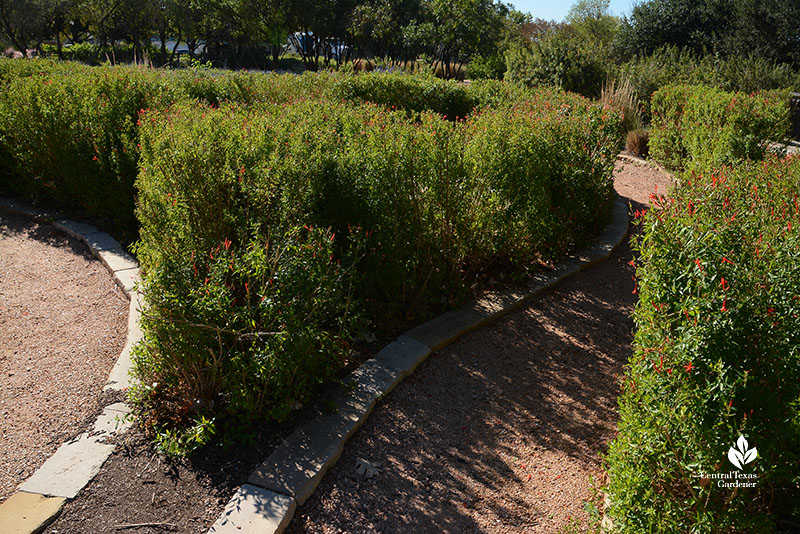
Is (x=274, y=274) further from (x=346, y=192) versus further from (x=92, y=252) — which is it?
(x=92, y=252)

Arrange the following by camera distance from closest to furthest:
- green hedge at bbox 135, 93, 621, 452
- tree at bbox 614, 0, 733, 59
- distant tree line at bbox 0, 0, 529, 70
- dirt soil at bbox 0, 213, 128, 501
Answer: green hedge at bbox 135, 93, 621, 452
dirt soil at bbox 0, 213, 128, 501
tree at bbox 614, 0, 733, 59
distant tree line at bbox 0, 0, 529, 70

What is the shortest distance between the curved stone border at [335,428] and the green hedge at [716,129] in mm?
3409

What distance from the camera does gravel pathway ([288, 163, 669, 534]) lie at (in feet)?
9.41

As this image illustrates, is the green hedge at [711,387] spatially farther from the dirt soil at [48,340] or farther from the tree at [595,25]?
the tree at [595,25]

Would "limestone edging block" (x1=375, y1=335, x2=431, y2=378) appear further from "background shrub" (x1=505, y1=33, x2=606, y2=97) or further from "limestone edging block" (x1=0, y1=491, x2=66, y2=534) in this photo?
"background shrub" (x1=505, y1=33, x2=606, y2=97)

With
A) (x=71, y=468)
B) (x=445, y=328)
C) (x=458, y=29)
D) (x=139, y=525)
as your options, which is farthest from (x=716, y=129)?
(x=458, y=29)

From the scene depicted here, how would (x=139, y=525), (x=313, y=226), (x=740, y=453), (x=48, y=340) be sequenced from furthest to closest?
(x=48, y=340), (x=313, y=226), (x=139, y=525), (x=740, y=453)

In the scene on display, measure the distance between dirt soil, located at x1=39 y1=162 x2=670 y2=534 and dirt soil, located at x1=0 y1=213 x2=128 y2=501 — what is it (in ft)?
1.76

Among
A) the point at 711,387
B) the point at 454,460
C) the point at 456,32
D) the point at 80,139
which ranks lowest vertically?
the point at 454,460

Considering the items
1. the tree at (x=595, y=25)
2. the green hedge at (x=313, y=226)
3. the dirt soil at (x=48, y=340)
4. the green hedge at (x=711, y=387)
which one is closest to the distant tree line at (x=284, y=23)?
the tree at (x=595, y=25)

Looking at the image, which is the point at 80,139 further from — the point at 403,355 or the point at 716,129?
the point at 716,129

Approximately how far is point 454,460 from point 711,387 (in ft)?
5.19

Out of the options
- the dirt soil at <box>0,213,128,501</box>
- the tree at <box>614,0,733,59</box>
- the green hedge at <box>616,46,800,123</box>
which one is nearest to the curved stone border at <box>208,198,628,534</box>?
the dirt soil at <box>0,213,128,501</box>

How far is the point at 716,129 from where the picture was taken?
24.8 feet
